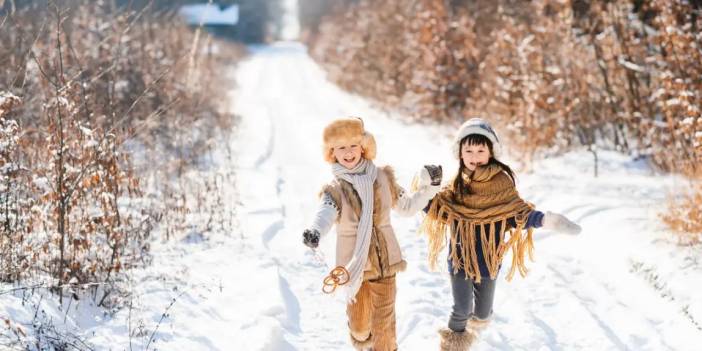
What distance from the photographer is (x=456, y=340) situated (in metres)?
3.59

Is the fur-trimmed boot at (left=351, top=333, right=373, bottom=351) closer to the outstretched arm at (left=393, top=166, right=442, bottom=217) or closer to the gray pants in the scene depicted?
the gray pants

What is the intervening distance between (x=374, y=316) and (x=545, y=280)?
238cm

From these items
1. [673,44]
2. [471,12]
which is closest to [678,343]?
[673,44]

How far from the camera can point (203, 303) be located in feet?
14.8

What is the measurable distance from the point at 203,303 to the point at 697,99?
6.08 metres

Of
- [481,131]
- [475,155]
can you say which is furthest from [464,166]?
[481,131]

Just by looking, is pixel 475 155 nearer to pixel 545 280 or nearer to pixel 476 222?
pixel 476 222

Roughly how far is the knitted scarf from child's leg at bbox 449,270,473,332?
27.1 inches

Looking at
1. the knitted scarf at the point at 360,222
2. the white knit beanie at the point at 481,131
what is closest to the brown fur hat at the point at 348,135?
the knitted scarf at the point at 360,222

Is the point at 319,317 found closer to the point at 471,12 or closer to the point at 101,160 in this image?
the point at 101,160

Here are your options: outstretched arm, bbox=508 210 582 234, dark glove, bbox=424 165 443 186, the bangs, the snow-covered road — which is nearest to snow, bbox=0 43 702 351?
the snow-covered road

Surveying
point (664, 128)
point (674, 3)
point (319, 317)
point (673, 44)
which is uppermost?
point (674, 3)

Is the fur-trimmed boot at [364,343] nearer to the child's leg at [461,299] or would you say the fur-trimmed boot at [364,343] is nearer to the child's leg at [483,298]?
the child's leg at [461,299]

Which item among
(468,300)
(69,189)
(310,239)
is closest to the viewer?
(310,239)
